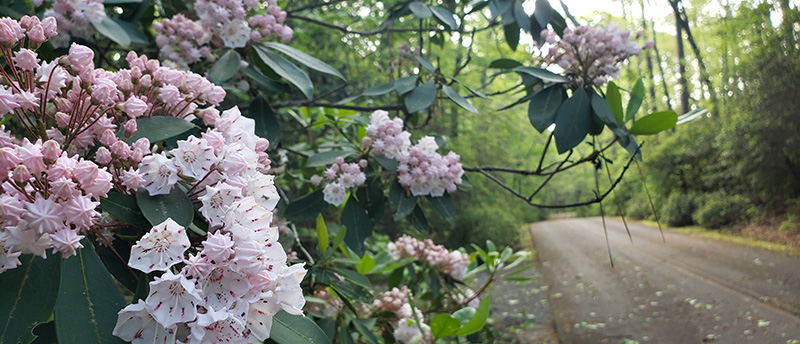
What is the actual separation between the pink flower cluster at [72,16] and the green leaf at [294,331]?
1.04 metres

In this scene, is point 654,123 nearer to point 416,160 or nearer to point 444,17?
point 416,160

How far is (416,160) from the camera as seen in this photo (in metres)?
1.54

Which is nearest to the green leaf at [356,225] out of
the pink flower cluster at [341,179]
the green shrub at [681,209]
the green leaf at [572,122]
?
the pink flower cluster at [341,179]

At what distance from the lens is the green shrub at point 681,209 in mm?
10812

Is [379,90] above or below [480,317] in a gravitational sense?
above

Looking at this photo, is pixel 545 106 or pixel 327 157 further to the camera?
pixel 327 157

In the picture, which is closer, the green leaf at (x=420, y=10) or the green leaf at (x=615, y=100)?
the green leaf at (x=615, y=100)

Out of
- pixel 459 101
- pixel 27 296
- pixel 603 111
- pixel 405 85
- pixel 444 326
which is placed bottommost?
pixel 444 326

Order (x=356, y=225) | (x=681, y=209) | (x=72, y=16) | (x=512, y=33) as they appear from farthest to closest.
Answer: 1. (x=681, y=209)
2. (x=512, y=33)
3. (x=356, y=225)
4. (x=72, y=16)

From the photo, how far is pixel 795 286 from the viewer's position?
508 centimetres

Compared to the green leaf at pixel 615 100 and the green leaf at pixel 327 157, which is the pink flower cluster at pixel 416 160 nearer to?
the green leaf at pixel 327 157

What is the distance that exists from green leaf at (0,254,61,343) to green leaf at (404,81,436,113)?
3.86 feet

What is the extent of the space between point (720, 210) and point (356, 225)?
10.2 m

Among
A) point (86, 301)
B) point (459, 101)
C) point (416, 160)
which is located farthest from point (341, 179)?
point (86, 301)
